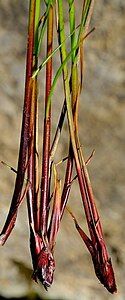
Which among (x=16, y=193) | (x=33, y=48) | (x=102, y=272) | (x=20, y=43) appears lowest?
(x=102, y=272)

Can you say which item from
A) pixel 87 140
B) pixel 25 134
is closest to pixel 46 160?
pixel 25 134

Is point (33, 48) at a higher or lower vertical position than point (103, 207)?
higher

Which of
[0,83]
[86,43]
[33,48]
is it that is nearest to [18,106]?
[0,83]

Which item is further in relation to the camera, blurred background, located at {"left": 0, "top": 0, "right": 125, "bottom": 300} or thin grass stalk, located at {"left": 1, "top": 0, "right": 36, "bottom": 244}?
blurred background, located at {"left": 0, "top": 0, "right": 125, "bottom": 300}

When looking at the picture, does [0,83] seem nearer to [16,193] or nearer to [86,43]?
[86,43]

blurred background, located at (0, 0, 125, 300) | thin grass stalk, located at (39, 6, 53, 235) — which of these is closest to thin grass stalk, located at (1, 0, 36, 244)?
thin grass stalk, located at (39, 6, 53, 235)

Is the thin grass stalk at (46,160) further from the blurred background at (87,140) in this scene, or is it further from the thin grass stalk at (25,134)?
the blurred background at (87,140)

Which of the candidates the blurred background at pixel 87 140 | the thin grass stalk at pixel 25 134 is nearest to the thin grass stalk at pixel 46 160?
the thin grass stalk at pixel 25 134

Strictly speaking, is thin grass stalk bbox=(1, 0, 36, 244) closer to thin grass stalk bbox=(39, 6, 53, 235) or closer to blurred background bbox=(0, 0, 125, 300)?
thin grass stalk bbox=(39, 6, 53, 235)
